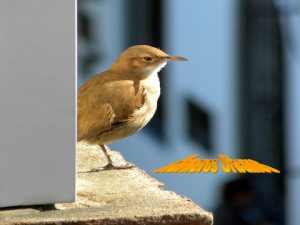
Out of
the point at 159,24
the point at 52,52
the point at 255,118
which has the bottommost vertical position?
the point at 255,118

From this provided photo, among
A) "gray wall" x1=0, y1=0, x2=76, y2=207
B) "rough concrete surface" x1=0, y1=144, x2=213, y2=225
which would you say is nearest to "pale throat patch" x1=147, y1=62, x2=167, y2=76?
"rough concrete surface" x1=0, y1=144, x2=213, y2=225

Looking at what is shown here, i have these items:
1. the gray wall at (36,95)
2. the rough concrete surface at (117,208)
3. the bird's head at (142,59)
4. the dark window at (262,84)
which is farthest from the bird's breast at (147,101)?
the dark window at (262,84)

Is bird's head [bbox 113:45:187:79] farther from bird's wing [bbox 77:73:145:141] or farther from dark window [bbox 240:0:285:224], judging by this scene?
dark window [bbox 240:0:285:224]

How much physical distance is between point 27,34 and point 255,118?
11.8 m

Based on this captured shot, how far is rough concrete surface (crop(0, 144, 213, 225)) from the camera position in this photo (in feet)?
8.64

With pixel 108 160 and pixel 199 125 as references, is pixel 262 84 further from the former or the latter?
pixel 108 160

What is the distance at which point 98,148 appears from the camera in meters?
4.22

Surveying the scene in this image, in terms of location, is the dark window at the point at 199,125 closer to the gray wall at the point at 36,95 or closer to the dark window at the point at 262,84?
the dark window at the point at 262,84

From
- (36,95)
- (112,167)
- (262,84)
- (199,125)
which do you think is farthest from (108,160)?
(262,84)

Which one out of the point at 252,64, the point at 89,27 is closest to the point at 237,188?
the point at 89,27

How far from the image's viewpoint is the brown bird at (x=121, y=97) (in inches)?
152

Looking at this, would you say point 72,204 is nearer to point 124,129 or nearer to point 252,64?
point 124,129

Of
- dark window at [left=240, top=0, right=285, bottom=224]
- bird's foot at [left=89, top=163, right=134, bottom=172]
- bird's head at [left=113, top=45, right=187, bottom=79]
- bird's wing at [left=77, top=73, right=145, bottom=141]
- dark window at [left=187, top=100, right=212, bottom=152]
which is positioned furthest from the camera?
dark window at [left=240, top=0, right=285, bottom=224]

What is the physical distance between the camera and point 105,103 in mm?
3971
